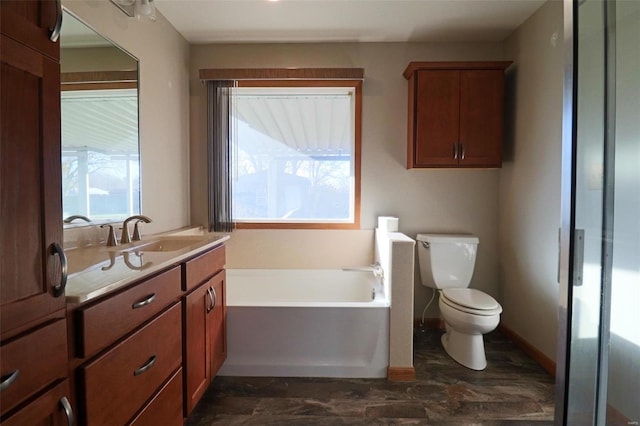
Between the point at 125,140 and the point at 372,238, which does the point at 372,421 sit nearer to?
the point at 372,238

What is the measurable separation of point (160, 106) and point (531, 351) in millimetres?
3252

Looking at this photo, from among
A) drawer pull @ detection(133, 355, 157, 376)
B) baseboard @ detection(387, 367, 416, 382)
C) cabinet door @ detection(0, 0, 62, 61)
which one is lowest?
baseboard @ detection(387, 367, 416, 382)

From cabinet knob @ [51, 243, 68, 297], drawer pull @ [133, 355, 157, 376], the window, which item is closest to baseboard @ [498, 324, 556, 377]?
the window

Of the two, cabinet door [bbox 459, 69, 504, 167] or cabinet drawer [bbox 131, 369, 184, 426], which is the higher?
cabinet door [bbox 459, 69, 504, 167]

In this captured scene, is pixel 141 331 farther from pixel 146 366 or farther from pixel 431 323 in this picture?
pixel 431 323

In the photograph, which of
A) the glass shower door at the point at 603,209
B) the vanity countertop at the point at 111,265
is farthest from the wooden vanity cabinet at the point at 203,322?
the glass shower door at the point at 603,209

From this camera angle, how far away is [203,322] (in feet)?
5.03

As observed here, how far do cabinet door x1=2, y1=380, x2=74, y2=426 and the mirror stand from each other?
95 cm

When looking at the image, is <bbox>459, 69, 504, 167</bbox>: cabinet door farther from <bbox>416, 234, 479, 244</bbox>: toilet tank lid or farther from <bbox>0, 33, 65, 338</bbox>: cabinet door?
<bbox>0, 33, 65, 338</bbox>: cabinet door

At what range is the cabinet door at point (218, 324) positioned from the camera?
1652 mm

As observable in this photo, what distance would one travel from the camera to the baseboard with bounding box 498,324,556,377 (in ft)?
6.45

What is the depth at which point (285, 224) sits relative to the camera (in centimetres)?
267

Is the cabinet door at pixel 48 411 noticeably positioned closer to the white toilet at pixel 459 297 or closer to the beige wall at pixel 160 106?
the beige wall at pixel 160 106

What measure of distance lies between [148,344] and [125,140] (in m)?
1.28
